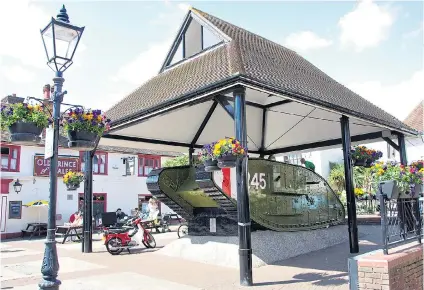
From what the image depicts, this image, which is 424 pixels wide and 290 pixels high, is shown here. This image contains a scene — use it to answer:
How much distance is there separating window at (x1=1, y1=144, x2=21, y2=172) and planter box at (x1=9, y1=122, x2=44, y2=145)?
18.4 m

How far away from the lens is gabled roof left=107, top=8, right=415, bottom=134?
8.41 meters

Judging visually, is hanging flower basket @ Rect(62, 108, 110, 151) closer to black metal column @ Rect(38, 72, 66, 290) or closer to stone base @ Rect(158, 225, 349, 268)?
black metal column @ Rect(38, 72, 66, 290)

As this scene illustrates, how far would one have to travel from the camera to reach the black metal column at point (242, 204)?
23.9 ft

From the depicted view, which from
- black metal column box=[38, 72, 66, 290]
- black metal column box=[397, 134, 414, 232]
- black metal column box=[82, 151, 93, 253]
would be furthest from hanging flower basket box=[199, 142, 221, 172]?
black metal column box=[82, 151, 93, 253]

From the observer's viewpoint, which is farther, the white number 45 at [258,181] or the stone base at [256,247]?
the white number 45 at [258,181]

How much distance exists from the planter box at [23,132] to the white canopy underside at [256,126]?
19.8 feet

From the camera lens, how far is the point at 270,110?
43.9 ft

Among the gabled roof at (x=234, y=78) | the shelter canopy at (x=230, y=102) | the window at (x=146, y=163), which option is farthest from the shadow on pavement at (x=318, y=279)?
the window at (x=146, y=163)

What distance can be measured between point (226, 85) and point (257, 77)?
2.66 ft

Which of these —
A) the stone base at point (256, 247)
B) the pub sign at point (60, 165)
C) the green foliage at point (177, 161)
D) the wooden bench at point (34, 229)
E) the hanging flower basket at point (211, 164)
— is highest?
the green foliage at point (177, 161)

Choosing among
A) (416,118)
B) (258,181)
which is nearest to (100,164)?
(258,181)

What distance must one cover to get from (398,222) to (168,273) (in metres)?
4.92

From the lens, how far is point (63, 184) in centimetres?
2412

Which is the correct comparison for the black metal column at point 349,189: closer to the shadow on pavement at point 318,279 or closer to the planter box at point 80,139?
the shadow on pavement at point 318,279
